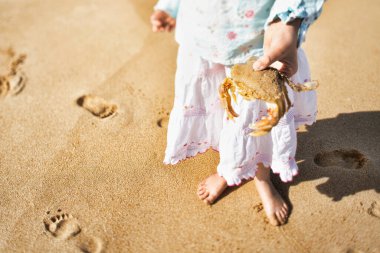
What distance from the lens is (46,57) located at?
276cm

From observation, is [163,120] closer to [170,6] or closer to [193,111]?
[193,111]

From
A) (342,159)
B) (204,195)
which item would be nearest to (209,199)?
(204,195)

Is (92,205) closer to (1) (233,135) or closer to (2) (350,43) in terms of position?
(1) (233,135)

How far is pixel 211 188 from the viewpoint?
186 centimetres

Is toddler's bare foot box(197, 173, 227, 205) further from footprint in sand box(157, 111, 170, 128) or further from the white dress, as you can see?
footprint in sand box(157, 111, 170, 128)

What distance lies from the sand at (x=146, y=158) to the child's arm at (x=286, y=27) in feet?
2.64

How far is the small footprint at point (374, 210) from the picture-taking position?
176cm

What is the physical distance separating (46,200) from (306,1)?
1.45m

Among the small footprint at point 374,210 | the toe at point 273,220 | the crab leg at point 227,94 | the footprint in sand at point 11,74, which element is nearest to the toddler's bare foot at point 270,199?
the toe at point 273,220

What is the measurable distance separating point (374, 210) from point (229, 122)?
79 cm

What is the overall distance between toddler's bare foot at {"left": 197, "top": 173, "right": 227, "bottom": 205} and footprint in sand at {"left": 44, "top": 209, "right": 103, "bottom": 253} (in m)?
0.50

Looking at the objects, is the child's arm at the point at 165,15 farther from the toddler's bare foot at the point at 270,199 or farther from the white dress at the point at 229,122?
the toddler's bare foot at the point at 270,199

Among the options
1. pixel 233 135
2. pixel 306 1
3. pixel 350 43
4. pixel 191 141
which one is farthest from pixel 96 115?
pixel 350 43

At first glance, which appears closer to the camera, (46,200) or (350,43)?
(46,200)
